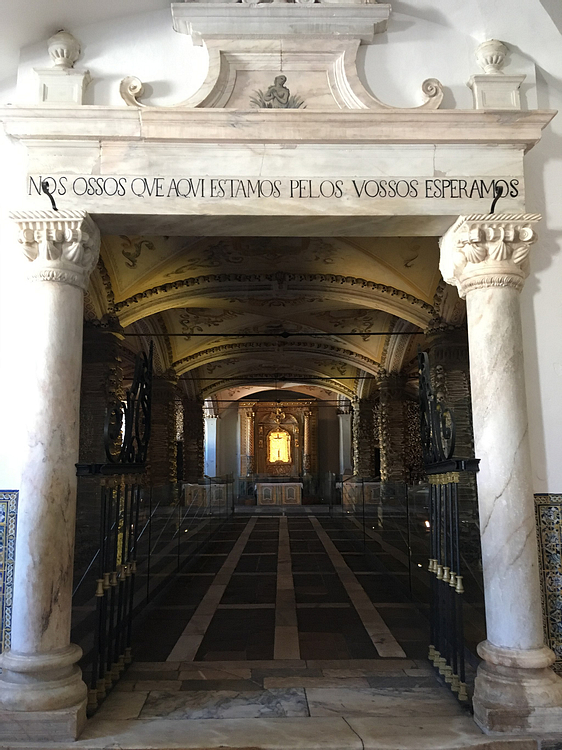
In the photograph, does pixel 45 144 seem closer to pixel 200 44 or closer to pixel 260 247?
pixel 200 44

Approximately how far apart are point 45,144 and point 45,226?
56 centimetres

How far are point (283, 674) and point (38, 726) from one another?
166cm

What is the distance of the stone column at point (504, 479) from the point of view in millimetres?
3428

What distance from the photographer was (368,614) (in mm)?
6004

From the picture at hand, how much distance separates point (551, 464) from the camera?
397 centimetres

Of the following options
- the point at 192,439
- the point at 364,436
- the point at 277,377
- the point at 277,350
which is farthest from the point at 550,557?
the point at 277,377

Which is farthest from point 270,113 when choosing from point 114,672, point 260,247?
point 260,247

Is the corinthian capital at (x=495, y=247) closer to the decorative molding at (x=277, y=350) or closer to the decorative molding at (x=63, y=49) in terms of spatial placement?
the decorative molding at (x=63, y=49)

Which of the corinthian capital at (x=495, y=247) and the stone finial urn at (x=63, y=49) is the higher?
the stone finial urn at (x=63, y=49)

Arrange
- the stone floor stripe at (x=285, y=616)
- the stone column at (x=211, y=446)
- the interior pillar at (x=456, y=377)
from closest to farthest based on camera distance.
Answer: the stone floor stripe at (x=285, y=616)
the interior pillar at (x=456, y=377)
the stone column at (x=211, y=446)

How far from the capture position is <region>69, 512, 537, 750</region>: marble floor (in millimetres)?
3350

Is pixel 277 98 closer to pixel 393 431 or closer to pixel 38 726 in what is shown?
pixel 38 726

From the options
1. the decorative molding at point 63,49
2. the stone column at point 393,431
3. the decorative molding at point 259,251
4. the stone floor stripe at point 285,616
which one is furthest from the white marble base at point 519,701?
the stone column at point 393,431

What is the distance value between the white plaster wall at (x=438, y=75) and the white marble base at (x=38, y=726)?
162cm
